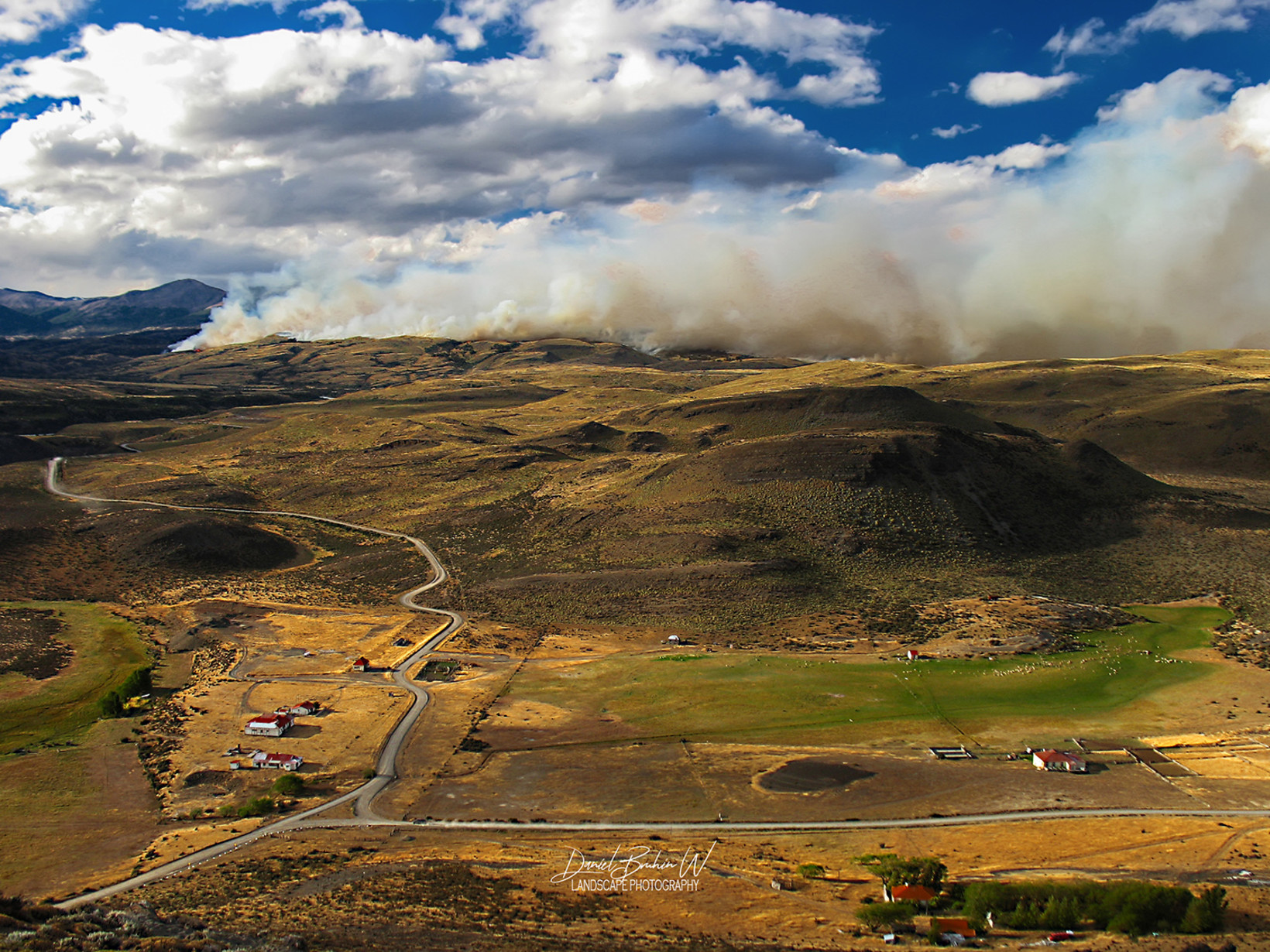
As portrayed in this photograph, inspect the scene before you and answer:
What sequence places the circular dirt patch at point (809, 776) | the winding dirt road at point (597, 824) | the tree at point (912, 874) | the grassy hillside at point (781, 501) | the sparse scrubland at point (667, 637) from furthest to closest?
1. the grassy hillside at point (781, 501)
2. the circular dirt patch at point (809, 776)
3. the winding dirt road at point (597, 824)
4. the sparse scrubland at point (667, 637)
5. the tree at point (912, 874)

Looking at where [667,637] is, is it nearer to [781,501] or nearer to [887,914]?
[781,501]

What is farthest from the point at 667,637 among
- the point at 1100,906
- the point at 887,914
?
the point at 1100,906

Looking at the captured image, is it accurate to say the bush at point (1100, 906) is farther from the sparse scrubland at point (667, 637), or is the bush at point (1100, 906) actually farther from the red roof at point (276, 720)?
the red roof at point (276, 720)

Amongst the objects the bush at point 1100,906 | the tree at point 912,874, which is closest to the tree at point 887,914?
the tree at point 912,874

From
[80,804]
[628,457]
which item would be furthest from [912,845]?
Result: [628,457]

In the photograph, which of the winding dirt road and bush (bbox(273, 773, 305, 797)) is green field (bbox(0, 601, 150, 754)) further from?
the winding dirt road

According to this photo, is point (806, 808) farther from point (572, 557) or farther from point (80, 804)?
point (572, 557)
